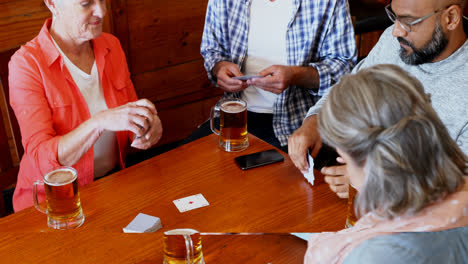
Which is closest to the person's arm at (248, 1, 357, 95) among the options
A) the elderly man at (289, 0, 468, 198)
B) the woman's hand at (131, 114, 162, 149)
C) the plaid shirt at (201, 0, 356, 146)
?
the plaid shirt at (201, 0, 356, 146)

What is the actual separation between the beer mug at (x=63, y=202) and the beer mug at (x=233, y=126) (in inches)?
21.1

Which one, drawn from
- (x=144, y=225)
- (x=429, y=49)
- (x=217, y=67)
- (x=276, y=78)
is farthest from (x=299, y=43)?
(x=144, y=225)

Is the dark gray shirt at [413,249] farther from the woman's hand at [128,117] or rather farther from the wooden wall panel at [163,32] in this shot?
the wooden wall panel at [163,32]

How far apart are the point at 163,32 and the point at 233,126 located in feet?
4.83

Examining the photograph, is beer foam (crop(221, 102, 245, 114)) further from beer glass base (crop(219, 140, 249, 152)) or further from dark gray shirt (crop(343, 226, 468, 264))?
dark gray shirt (crop(343, 226, 468, 264))

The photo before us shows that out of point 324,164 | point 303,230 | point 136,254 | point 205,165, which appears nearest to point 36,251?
point 136,254

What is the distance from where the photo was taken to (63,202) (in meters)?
1.31

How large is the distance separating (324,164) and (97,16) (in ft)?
3.36

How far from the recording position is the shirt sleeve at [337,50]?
84.5 inches

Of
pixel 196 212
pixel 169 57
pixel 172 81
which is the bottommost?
pixel 172 81

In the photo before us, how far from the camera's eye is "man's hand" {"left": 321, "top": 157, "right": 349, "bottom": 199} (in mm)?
1420

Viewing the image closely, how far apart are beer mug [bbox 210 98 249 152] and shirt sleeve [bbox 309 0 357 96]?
60 cm

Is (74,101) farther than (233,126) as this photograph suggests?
Yes

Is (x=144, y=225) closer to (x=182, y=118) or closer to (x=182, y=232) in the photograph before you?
(x=182, y=232)
